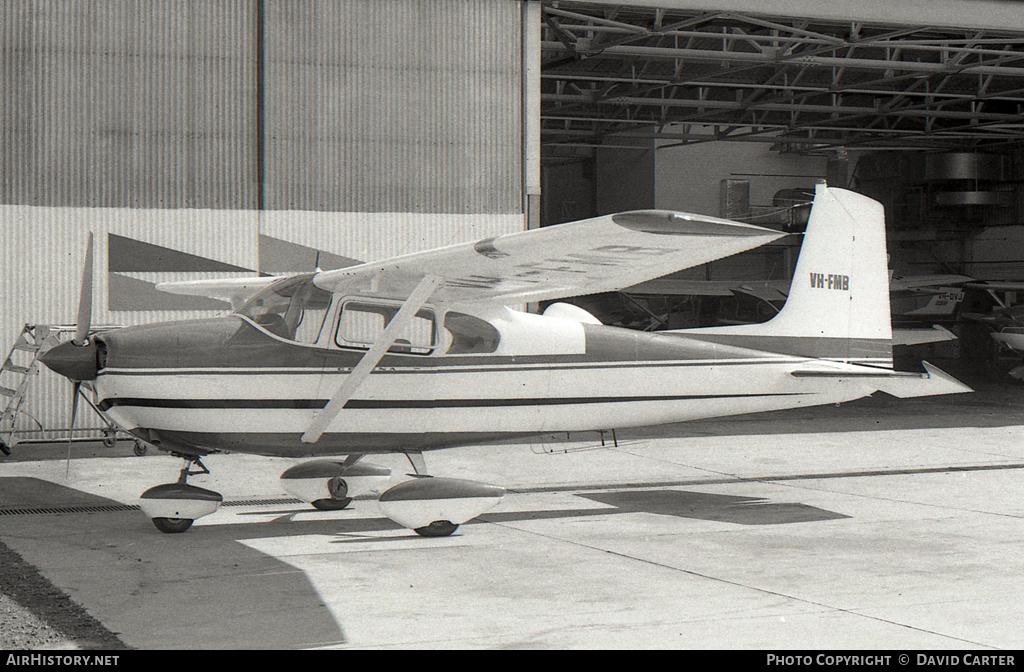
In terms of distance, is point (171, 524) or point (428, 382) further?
point (428, 382)

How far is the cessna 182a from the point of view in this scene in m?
6.58

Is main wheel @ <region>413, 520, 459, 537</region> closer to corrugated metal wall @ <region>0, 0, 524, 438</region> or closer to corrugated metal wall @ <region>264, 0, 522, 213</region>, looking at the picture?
corrugated metal wall @ <region>0, 0, 524, 438</region>

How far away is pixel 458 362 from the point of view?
7402 millimetres

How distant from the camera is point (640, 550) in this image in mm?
6375

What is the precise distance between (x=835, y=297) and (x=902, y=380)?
976mm

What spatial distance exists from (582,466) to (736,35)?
9531 mm

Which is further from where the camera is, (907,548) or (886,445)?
(886,445)

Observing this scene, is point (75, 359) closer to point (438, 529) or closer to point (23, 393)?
point (438, 529)

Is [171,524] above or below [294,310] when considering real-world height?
below

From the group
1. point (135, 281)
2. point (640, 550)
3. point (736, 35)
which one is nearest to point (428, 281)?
point (640, 550)

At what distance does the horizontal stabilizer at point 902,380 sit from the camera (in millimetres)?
7836

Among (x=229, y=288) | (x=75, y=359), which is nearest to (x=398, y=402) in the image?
(x=75, y=359)
